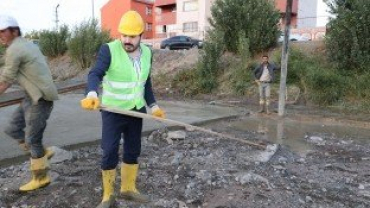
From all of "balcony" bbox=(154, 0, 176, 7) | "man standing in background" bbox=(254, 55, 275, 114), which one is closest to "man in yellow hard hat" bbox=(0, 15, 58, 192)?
"man standing in background" bbox=(254, 55, 275, 114)

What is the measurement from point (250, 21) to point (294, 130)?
27.9ft

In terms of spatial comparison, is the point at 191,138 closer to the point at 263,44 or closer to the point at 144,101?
the point at 144,101

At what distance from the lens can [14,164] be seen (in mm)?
5648

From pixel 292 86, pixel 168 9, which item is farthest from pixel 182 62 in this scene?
pixel 168 9

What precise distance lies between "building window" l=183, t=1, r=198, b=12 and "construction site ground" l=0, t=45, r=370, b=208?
41.9m

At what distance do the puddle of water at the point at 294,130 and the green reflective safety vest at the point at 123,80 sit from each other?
385 cm

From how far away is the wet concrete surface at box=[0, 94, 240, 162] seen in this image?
656 centimetres

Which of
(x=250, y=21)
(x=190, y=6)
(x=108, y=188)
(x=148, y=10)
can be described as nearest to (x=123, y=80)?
(x=108, y=188)

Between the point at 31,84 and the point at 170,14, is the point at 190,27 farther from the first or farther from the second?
the point at 31,84

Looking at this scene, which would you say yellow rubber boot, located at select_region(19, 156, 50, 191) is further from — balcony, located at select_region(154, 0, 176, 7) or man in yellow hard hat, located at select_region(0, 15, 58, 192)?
balcony, located at select_region(154, 0, 176, 7)

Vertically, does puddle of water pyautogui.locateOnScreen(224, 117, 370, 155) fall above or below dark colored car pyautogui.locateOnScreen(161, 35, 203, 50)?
below

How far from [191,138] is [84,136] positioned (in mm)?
1802

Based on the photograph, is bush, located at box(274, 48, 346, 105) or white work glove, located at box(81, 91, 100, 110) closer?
white work glove, located at box(81, 91, 100, 110)

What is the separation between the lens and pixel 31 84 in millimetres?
4566
